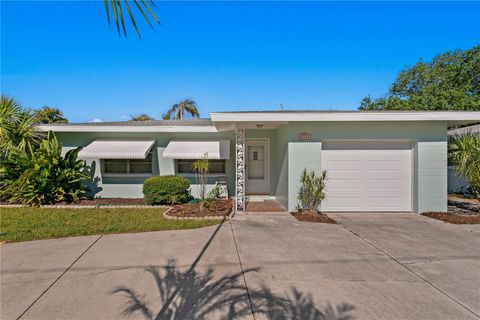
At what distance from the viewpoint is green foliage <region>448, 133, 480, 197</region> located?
349 inches

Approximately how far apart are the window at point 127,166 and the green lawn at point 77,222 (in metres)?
2.92

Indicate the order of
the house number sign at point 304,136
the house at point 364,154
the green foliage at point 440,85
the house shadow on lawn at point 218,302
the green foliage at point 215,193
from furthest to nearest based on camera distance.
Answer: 1. the green foliage at point 440,85
2. the green foliage at point 215,193
3. the house number sign at point 304,136
4. the house at point 364,154
5. the house shadow on lawn at point 218,302

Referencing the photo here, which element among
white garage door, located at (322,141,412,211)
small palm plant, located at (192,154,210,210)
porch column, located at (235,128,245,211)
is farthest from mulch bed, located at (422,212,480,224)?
small palm plant, located at (192,154,210,210)

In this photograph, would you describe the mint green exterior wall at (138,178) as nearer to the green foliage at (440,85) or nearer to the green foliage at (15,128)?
the green foliage at (15,128)

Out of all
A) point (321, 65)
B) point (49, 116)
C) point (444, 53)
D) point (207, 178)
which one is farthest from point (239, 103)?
point (444, 53)

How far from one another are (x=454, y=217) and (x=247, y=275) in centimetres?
876

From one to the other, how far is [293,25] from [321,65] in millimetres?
6964

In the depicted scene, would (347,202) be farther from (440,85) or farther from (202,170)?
(440,85)

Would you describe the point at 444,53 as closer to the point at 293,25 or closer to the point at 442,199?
the point at 293,25

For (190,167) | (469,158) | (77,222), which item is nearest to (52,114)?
(190,167)

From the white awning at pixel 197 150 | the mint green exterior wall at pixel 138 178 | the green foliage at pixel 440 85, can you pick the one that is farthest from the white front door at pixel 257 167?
the green foliage at pixel 440 85

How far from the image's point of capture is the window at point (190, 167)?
12734mm

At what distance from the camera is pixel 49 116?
102 feet

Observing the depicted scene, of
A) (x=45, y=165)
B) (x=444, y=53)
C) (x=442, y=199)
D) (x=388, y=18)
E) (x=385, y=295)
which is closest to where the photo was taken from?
(x=385, y=295)
